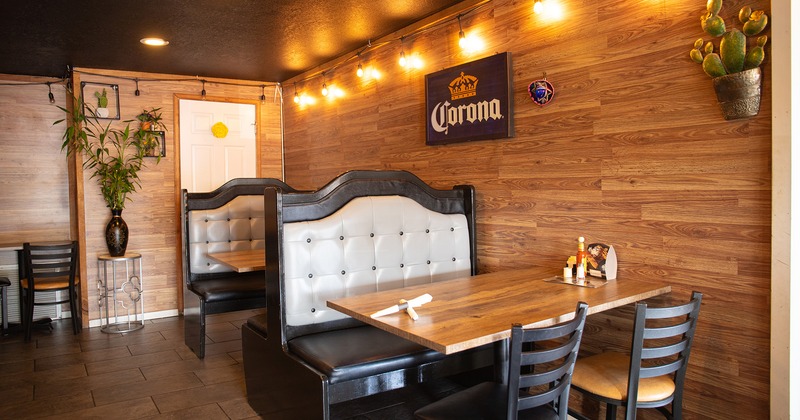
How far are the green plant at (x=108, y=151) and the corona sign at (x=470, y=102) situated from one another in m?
3.26

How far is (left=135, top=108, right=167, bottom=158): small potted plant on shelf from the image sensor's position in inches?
221

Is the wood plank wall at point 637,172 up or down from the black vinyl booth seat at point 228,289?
up

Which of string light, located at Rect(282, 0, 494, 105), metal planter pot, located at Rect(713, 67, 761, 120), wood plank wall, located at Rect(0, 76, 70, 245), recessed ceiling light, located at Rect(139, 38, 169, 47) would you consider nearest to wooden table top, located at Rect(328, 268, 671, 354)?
metal planter pot, located at Rect(713, 67, 761, 120)

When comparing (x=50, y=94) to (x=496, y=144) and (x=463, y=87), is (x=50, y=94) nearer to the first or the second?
(x=463, y=87)

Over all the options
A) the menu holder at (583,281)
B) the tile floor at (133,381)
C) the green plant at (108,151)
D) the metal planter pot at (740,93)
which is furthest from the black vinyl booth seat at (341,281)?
the green plant at (108,151)

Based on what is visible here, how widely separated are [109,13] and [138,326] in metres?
3.05

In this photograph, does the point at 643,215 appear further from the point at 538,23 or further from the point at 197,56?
the point at 197,56

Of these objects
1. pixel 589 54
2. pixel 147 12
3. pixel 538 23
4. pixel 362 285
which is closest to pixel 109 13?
pixel 147 12

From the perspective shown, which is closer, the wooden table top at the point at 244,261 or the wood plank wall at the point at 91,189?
the wooden table top at the point at 244,261

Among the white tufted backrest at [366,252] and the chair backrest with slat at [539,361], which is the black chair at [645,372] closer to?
the chair backrest with slat at [539,361]

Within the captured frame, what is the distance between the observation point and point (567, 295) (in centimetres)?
233

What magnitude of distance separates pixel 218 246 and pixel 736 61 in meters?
4.15

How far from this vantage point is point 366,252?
118 inches

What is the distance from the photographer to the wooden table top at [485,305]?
1.76 meters
